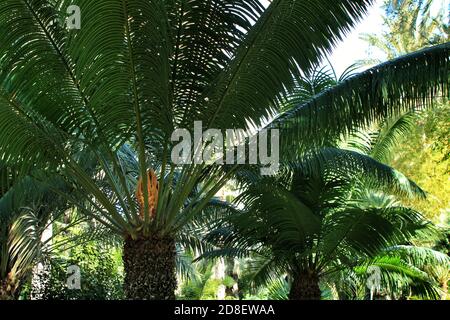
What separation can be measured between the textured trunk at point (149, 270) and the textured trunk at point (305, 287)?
10.8 ft

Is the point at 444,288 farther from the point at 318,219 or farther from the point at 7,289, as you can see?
the point at 7,289

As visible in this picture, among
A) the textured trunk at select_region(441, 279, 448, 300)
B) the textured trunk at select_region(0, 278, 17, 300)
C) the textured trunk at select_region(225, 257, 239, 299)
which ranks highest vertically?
the textured trunk at select_region(225, 257, 239, 299)

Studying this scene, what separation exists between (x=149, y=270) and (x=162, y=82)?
1.86 metres

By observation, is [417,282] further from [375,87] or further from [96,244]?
[375,87]

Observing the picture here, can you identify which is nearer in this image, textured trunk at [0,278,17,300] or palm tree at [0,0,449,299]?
palm tree at [0,0,449,299]

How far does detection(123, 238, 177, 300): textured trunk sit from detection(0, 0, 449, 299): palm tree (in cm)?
1

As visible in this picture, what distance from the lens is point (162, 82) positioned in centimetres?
592

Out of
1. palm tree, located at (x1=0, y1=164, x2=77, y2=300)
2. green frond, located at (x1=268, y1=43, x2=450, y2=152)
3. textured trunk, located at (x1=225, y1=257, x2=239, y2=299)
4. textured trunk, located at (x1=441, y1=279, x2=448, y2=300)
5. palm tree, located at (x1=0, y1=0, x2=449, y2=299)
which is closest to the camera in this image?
palm tree, located at (x1=0, y1=0, x2=449, y2=299)

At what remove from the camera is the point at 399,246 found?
460 inches

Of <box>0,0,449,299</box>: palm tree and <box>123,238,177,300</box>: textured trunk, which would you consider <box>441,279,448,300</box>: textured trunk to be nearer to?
<box>0,0,449,299</box>: palm tree

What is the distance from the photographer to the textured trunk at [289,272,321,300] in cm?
924

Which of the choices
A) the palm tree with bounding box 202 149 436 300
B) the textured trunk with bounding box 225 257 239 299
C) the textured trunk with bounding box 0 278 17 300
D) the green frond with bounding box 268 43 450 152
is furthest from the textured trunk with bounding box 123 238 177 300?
the textured trunk with bounding box 225 257 239 299

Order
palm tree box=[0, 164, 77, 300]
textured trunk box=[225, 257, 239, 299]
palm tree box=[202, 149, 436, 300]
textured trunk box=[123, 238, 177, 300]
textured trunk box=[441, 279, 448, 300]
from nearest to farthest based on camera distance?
textured trunk box=[123, 238, 177, 300], palm tree box=[0, 164, 77, 300], palm tree box=[202, 149, 436, 300], textured trunk box=[441, 279, 448, 300], textured trunk box=[225, 257, 239, 299]

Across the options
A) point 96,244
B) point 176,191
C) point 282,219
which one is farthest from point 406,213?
point 96,244
